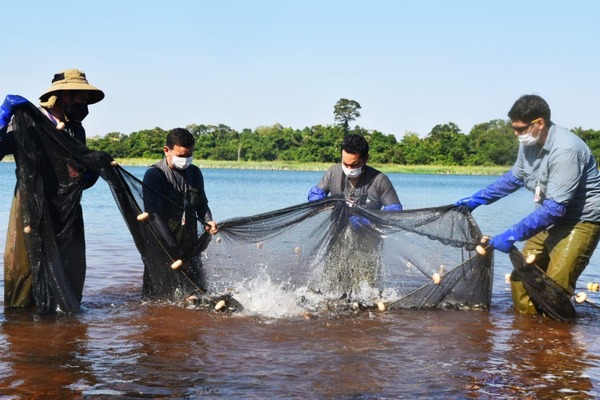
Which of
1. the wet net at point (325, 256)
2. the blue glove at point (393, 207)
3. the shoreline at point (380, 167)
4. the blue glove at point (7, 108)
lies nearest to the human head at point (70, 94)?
the blue glove at point (7, 108)

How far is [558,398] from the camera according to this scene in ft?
15.5

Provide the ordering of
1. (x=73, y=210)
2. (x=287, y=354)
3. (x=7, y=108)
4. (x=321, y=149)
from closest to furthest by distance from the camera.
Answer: (x=287, y=354) < (x=7, y=108) < (x=73, y=210) < (x=321, y=149)

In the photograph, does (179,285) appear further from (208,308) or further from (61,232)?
(61,232)

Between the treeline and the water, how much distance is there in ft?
224

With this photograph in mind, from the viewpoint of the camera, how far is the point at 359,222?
270 inches

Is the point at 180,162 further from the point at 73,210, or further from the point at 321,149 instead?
the point at 321,149

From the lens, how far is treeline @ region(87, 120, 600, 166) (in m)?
80.4

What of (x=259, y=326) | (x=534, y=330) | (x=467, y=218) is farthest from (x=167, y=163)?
(x=534, y=330)

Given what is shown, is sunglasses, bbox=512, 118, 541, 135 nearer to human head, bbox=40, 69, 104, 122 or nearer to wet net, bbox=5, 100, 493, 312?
wet net, bbox=5, 100, 493, 312

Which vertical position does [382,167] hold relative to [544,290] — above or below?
above

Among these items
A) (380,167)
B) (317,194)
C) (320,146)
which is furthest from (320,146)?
(317,194)

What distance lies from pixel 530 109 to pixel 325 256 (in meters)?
2.24

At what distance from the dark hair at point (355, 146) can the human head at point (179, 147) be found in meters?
1.40

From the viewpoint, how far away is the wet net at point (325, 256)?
6.75 meters
